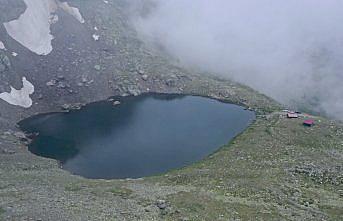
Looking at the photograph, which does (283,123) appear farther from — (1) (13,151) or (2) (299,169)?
Result: (1) (13,151)

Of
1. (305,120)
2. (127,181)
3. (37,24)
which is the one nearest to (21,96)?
(37,24)

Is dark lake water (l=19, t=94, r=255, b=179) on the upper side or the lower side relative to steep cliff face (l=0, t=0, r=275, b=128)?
lower

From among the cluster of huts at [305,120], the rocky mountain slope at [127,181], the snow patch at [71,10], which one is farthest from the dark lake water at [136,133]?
the snow patch at [71,10]

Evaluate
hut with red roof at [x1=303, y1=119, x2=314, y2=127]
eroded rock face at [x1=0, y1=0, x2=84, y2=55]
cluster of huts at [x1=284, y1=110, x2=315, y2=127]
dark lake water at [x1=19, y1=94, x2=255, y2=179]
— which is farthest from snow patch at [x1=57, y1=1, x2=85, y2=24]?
hut with red roof at [x1=303, y1=119, x2=314, y2=127]

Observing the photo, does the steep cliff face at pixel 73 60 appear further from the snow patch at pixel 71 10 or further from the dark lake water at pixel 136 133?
the dark lake water at pixel 136 133

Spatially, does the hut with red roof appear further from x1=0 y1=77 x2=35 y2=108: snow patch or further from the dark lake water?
x1=0 y1=77 x2=35 y2=108: snow patch

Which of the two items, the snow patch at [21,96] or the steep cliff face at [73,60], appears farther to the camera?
the steep cliff face at [73,60]

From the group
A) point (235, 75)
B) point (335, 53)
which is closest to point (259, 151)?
point (235, 75)
